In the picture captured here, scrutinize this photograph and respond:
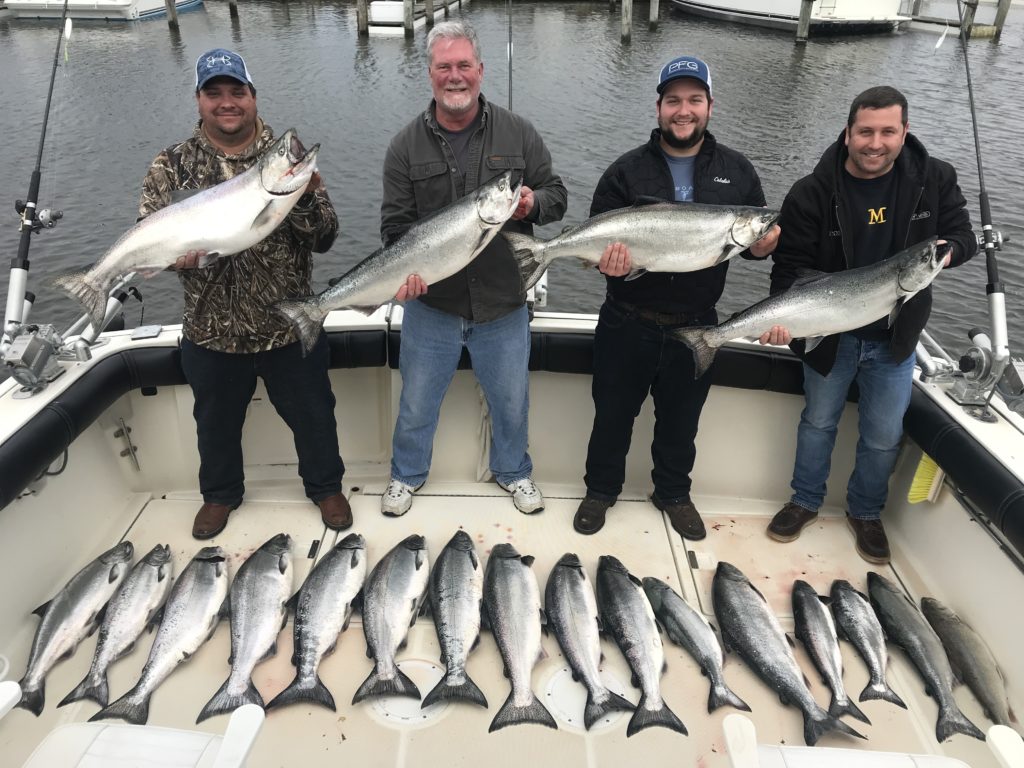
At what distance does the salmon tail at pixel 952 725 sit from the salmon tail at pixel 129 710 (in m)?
3.19

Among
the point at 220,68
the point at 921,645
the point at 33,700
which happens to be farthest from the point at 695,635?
the point at 220,68

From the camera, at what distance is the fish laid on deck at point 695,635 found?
289cm

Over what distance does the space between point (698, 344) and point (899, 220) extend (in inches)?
42.1

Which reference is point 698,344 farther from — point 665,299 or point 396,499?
point 396,499

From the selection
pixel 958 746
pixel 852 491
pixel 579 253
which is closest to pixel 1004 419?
pixel 852 491

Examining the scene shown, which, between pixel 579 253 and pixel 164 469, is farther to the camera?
pixel 164 469

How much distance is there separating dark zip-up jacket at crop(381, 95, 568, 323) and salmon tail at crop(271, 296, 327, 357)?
0.46 meters

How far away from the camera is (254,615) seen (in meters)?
3.14

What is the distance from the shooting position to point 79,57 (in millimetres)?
24094

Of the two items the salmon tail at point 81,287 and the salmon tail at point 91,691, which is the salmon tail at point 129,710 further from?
the salmon tail at point 81,287

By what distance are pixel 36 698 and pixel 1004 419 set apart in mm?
4519

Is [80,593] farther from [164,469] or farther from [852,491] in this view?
[852,491]

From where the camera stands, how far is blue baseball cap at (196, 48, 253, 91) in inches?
115

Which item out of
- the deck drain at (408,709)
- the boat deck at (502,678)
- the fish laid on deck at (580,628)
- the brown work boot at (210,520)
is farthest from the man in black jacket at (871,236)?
the brown work boot at (210,520)
